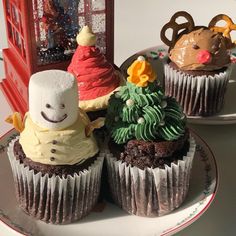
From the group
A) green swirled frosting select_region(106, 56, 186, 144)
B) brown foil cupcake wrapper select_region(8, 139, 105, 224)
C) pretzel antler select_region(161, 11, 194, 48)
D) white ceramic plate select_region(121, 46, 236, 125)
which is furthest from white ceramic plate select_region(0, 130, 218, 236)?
pretzel antler select_region(161, 11, 194, 48)

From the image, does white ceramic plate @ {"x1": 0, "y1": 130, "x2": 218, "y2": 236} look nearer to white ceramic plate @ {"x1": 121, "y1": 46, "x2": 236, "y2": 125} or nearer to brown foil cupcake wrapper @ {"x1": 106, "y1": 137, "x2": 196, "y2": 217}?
brown foil cupcake wrapper @ {"x1": 106, "y1": 137, "x2": 196, "y2": 217}

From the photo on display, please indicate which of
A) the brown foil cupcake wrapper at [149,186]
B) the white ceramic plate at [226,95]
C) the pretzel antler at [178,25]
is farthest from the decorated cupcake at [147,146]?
the pretzel antler at [178,25]

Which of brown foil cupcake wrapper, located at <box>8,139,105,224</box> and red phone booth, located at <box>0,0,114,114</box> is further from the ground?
red phone booth, located at <box>0,0,114,114</box>

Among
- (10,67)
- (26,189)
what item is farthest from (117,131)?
(10,67)

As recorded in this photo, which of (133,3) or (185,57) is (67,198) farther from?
(133,3)

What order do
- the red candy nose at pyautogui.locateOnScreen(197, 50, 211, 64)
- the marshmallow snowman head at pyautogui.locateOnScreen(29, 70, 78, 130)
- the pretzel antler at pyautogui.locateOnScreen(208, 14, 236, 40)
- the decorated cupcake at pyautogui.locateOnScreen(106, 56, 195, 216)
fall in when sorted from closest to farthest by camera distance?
the marshmallow snowman head at pyautogui.locateOnScreen(29, 70, 78, 130) < the decorated cupcake at pyautogui.locateOnScreen(106, 56, 195, 216) < the red candy nose at pyautogui.locateOnScreen(197, 50, 211, 64) < the pretzel antler at pyautogui.locateOnScreen(208, 14, 236, 40)

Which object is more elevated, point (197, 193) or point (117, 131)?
point (117, 131)
